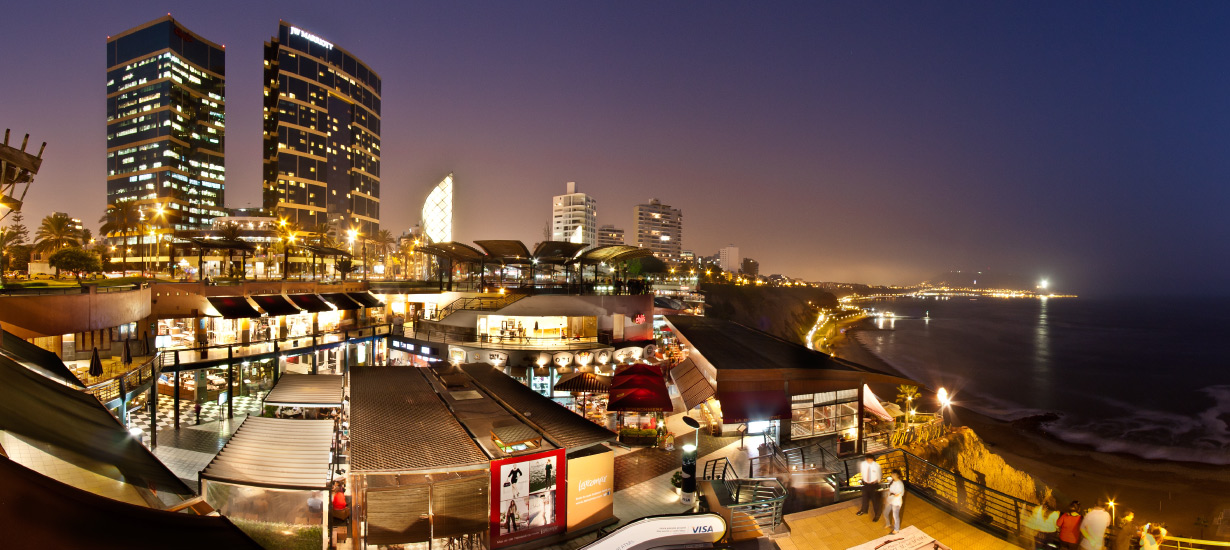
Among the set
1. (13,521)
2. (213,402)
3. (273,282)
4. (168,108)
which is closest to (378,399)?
(13,521)

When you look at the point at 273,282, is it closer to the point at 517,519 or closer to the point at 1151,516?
the point at 517,519

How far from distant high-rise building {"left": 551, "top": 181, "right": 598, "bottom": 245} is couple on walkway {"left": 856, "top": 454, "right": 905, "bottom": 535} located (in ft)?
506

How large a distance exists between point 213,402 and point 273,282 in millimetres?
11770

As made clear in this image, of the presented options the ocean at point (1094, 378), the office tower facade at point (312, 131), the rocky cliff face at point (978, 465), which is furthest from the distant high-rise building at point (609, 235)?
the rocky cliff face at point (978, 465)

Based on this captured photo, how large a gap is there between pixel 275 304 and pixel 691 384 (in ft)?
78.7

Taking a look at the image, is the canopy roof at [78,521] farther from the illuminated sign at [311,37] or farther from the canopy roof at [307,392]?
the illuminated sign at [311,37]

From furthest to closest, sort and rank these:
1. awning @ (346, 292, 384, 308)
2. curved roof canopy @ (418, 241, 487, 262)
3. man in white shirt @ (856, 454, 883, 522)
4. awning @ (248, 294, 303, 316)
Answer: awning @ (346, 292, 384, 308) < curved roof canopy @ (418, 241, 487, 262) < awning @ (248, 294, 303, 316) < man in white shirt @ (856, 454, 883, 522)

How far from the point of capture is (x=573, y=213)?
166 meters

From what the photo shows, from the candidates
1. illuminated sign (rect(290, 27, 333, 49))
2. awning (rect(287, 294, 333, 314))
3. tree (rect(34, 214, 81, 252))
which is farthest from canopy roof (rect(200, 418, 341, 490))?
illuminated sign (rect(290, 27, 333, 49))

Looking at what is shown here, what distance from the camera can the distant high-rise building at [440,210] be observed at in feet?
182

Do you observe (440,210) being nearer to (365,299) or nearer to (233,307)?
(365,299)

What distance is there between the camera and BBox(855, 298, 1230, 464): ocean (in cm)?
3269

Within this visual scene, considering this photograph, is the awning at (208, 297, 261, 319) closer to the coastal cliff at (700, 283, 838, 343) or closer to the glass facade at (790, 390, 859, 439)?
the glass facade at (790, 390, 859, 439)

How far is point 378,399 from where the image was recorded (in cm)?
1169
